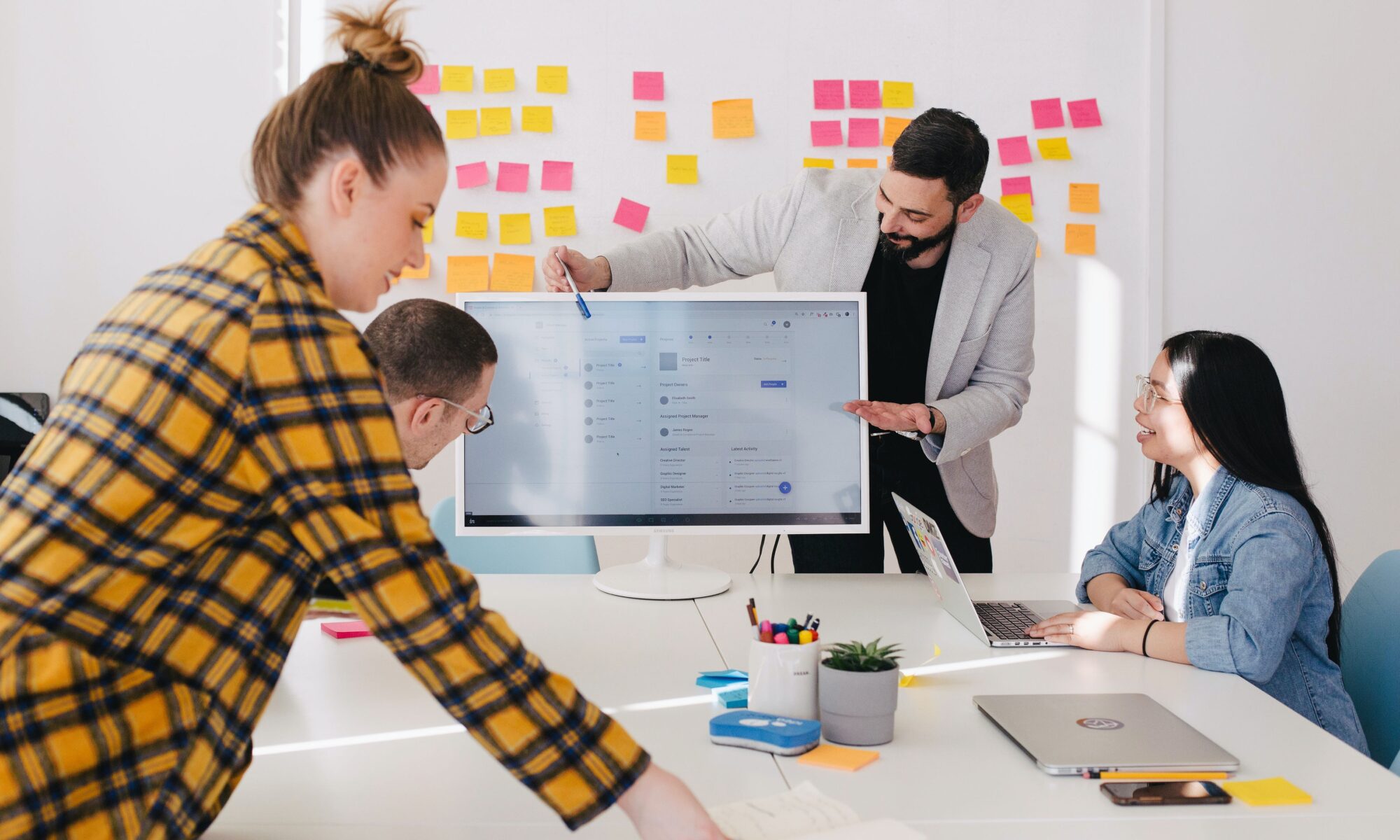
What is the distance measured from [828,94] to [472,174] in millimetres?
983

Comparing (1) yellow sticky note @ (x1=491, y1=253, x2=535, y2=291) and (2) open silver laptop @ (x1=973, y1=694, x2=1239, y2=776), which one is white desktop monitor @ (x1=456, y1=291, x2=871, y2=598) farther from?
(1) yellow sticky note @ (x1=491, y1=253, x2=535, y2=291)

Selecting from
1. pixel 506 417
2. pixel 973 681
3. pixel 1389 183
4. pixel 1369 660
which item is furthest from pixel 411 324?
pixel 1389 183

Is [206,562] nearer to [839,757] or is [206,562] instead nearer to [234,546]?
[234,546]

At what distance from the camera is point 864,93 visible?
3094 millimetres

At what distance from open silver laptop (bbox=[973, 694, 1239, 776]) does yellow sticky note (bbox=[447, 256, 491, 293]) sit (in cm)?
210

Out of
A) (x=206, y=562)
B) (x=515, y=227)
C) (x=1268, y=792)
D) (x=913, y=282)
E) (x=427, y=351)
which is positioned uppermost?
(x=515, y=227)

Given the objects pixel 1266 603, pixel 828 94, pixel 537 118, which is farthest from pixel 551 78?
pixel 1266 603

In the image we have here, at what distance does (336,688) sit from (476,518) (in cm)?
51

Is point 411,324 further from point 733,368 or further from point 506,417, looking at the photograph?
point 733,368

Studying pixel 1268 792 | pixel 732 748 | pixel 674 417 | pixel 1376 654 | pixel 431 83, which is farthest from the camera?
pixel 431 83

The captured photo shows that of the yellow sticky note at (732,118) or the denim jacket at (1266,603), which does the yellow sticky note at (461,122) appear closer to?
the yellow sticky note at (732,118)

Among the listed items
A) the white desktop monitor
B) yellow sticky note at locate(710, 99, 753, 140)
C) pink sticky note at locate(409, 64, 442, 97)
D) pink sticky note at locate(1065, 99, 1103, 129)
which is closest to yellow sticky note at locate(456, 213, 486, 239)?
pink sticky note at locate(409, 64, 442, 97)

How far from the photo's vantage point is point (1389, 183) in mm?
3150

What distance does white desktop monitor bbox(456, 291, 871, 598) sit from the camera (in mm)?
1863
